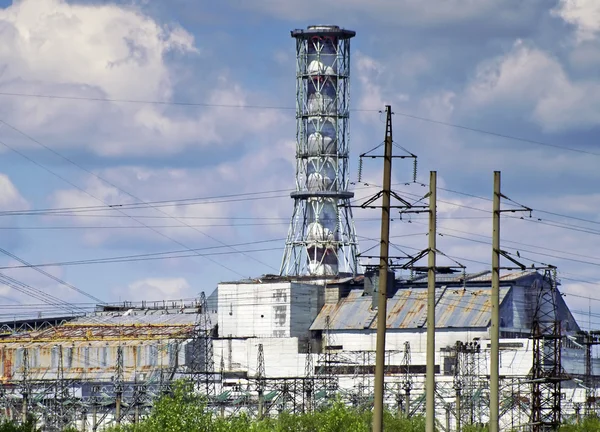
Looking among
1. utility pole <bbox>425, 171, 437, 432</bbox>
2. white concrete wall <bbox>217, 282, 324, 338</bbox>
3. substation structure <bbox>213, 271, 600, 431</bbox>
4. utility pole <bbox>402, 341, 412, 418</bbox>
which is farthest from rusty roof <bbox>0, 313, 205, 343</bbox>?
utility pole <bbox>425, 171, 437, 432</bbox>

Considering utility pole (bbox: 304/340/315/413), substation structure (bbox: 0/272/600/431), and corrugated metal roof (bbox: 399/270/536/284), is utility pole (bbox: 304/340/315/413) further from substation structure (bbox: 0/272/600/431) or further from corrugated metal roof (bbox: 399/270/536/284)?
corrugated metal roof (bbox: 399/270/536/284)

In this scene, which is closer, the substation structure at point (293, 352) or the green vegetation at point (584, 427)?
the green vegetation at point (584, 427)

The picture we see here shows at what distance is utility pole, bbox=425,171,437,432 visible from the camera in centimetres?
4625

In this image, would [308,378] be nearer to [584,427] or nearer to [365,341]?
[365,341]

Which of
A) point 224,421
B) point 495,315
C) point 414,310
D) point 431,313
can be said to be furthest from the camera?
point 414,310

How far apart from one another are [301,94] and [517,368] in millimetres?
37438

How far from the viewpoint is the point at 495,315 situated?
159 ft

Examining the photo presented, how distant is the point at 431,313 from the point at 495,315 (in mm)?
2851

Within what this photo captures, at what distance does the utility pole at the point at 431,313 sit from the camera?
152 feet

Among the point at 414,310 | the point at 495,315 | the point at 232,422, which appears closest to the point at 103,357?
the point at 414,310

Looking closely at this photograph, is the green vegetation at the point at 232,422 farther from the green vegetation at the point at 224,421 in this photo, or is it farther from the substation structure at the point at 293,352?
the substation structure at the point at 293,352

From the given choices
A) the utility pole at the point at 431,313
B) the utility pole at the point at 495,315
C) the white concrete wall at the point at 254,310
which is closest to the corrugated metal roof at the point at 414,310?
the white concrete wall at the point at 254,310

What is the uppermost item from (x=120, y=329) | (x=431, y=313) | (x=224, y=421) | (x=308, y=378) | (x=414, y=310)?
(x=414, y=310)

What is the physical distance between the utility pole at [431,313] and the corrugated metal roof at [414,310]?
65813 mm
